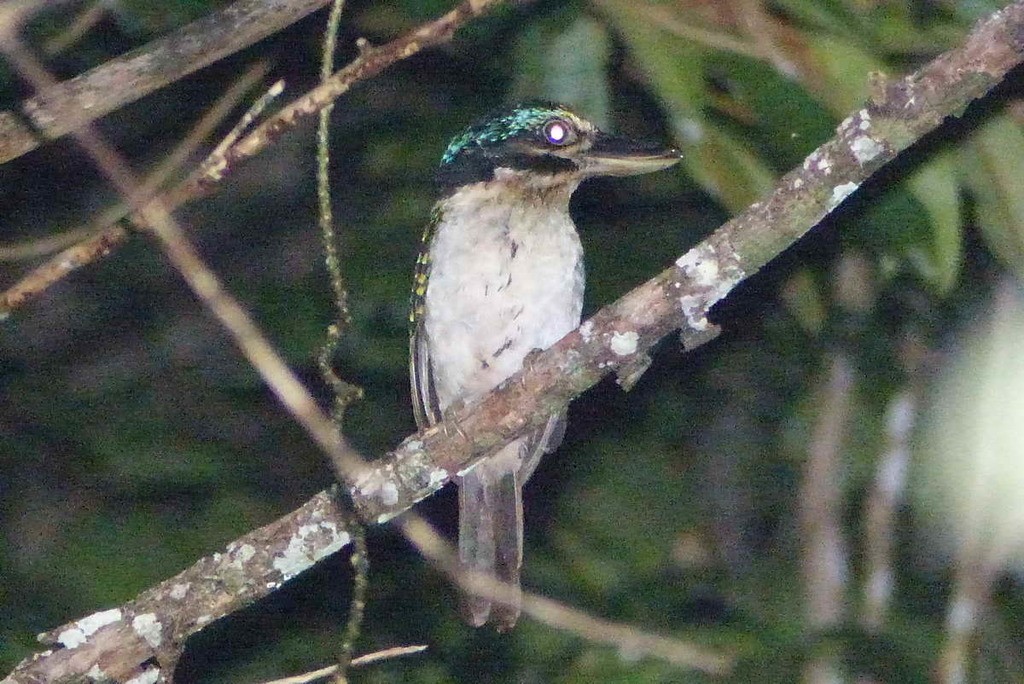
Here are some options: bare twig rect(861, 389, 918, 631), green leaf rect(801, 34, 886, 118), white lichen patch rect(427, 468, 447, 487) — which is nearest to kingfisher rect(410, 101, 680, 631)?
green leaf rect(801, 34, 886, 118)

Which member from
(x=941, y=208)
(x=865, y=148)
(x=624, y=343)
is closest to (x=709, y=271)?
(x=624, y=343)

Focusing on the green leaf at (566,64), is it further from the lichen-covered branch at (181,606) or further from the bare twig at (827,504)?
the bare twig at (827,504)

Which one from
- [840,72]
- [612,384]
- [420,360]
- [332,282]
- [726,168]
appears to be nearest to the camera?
[332,282]

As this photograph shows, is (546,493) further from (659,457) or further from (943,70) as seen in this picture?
(943,70)

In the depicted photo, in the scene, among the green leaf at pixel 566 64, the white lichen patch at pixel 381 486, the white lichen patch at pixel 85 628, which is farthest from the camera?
A: the green leaf at pixel 566 64

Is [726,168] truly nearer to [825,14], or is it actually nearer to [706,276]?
[825,14]

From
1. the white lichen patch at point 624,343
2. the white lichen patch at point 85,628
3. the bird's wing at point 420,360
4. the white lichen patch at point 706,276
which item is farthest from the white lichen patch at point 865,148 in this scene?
the white lichen patch at point 85,628

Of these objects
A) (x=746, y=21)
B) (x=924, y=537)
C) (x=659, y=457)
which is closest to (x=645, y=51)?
(x=746, y=21)
